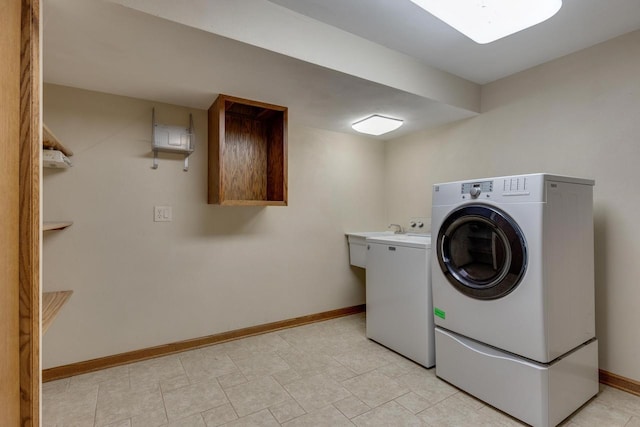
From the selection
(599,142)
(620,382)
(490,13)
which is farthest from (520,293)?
(490,13)

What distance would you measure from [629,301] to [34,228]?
3003 mm

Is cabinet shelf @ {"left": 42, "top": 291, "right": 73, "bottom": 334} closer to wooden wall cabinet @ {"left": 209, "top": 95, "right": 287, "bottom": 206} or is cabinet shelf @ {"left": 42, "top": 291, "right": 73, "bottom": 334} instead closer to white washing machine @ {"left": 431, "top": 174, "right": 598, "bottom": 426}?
wooden wall cabinet @ {"left": 209, "top": 95, "right": 287, "bottom": 206}

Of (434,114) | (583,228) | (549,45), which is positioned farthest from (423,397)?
(549,45)

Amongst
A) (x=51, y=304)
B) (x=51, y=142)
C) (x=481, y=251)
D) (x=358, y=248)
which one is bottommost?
(x=51, y=304)

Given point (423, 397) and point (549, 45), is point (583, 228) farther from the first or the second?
point (423, 397)

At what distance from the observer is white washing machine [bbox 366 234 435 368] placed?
216 centimetres

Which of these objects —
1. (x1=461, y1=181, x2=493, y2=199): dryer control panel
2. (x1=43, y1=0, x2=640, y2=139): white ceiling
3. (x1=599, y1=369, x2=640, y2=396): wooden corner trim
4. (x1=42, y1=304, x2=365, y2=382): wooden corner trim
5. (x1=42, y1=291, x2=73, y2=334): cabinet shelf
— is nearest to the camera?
(x1=42, y1=291, x2=73, y2=334): cabinet shelf

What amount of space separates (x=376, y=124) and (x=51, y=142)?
2.33 metres

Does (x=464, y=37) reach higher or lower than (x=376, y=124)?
higher

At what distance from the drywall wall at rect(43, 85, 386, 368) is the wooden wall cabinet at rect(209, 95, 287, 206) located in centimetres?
16

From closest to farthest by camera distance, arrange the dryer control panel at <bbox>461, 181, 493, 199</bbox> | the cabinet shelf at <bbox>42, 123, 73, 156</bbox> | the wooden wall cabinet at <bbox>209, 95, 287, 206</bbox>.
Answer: the cabinet shelf at <bbox>42, 123, 73, 156</bbox>, the dryer control panel at <bbox>461, 181, 493, 199</bbox>, the wooden wall cabinet at <bbox>209, 95, 287, 206</bbox>

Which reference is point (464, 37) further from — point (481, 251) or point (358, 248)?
point (358, 248)

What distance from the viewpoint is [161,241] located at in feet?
7.84

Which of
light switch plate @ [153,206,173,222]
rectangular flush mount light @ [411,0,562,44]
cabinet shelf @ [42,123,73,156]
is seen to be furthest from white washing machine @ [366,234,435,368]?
cabinet shelf @ [42,123,73,156]
